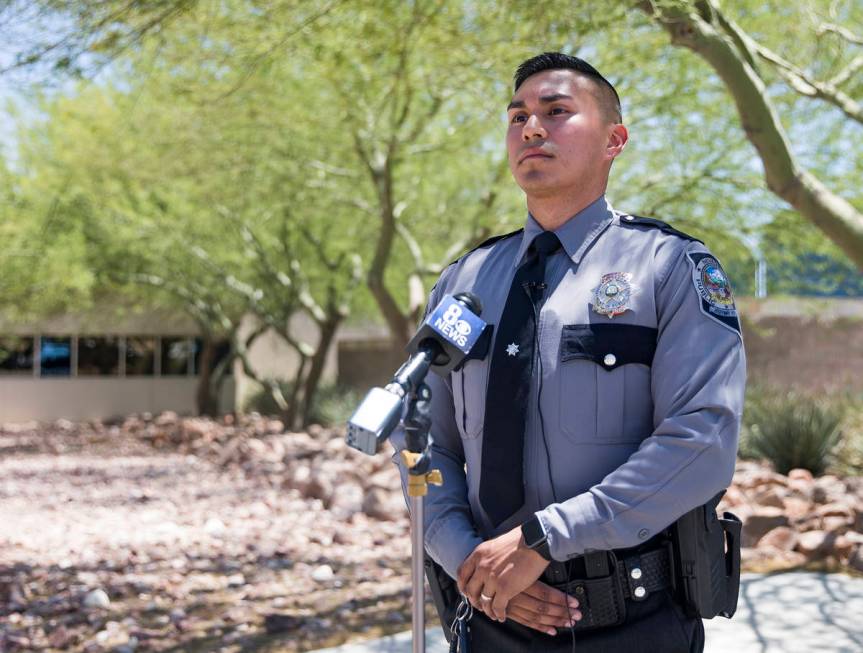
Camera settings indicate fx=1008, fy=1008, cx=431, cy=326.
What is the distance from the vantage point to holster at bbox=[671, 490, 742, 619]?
2.15 meters

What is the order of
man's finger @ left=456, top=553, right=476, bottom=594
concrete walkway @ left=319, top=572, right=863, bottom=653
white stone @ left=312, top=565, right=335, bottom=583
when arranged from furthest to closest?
white stone @ left=312, top=565, right=335, bottom=583
concrete walkway @ left=319, top=572, right=863, bottom=653
man's finger @ left=456, top=553, right=476, bottom=594

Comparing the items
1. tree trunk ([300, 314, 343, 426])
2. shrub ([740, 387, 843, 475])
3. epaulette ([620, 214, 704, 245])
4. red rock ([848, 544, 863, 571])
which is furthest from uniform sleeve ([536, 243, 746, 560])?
tree trunk ([300, 314, 343, 426])

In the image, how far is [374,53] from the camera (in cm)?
759

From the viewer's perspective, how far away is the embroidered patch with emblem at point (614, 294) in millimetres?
2211

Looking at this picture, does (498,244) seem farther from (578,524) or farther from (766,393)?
(766,393)

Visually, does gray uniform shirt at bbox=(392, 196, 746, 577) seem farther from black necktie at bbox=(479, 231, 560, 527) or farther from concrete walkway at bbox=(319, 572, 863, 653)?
concrete walkway at bbox=(319, 572, 863, 653)

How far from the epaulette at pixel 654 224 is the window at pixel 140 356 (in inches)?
1139

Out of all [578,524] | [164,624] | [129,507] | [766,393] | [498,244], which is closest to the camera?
[578,524]

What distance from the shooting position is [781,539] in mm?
7648

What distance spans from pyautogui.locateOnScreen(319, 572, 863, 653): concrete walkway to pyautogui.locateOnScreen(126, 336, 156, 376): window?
2587 centimetres

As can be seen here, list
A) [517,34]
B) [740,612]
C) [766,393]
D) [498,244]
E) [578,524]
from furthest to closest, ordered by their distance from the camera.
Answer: [766,393]
[517,34]
[740,612]
[498,244]
[578,524]

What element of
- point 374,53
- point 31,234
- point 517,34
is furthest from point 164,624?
point 31,234

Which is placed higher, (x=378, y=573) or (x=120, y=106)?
(x=120, y=106)

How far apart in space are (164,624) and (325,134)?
823 centimetres
